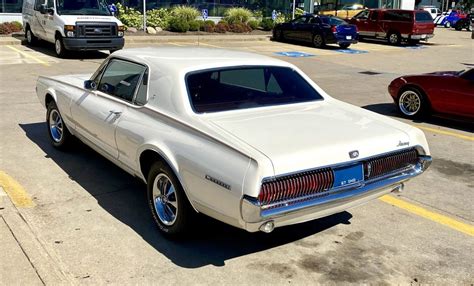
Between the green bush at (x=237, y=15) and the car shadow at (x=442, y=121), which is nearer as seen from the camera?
the car shadow at (x=442, y=121)

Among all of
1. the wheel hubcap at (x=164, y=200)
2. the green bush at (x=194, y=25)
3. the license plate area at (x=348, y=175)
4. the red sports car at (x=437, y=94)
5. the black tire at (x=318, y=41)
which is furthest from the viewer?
the green bush at (x=194, y=25)

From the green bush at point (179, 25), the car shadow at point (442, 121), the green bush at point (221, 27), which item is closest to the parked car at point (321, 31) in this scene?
the green bush at point (221, 27)

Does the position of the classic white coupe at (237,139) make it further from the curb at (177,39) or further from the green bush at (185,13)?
the green bush at (185,13)

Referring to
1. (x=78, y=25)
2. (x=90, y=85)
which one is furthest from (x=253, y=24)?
(x=90, y=85)

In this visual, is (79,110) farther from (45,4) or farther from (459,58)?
(459,58)

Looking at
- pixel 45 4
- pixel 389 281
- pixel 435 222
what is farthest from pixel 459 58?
pixel 389 281

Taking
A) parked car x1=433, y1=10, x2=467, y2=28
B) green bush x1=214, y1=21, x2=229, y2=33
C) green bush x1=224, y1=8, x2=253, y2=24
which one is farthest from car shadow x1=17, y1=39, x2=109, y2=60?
parked car x1=433, y1=10, x2=467, y2=28

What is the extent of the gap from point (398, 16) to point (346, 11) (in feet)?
29.0

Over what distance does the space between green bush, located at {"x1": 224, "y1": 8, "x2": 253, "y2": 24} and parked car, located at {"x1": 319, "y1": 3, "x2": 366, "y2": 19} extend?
790 cm

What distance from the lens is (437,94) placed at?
27.4 ft

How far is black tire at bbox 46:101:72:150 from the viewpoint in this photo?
19.9 ft

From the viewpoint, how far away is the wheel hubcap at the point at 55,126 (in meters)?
6.23

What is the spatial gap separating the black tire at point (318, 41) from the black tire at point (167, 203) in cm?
1964

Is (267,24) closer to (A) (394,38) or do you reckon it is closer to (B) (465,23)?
(A) (394,38)
